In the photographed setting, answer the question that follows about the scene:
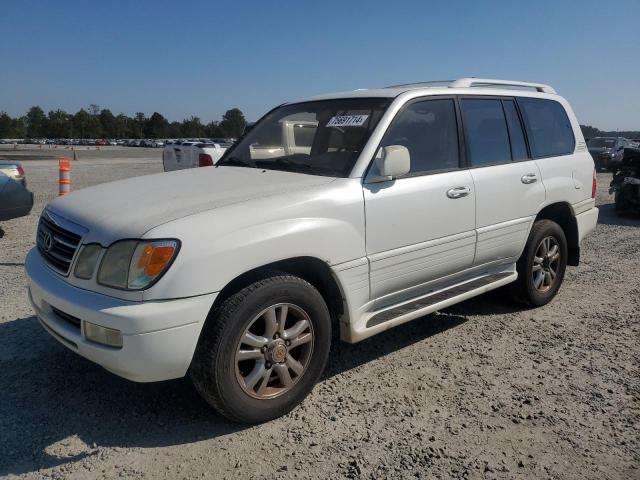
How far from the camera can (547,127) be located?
5059mm

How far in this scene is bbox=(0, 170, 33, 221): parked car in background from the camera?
7.38m

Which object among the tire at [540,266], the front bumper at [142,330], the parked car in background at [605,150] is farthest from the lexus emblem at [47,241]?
the parked car in background at [605,150]

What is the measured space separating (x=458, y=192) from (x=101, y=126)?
130746 mm

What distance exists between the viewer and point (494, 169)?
14.2 ft

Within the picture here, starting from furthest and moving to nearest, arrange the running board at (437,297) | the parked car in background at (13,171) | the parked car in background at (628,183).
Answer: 1. the parked car in background at (628,183)
2. the parked car in background at (13,171)
3. the running board at (437,297)

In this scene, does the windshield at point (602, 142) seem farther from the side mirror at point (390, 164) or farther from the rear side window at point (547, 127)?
the side mirror at point (390, 164)

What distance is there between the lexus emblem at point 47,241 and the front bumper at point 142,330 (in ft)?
1.68

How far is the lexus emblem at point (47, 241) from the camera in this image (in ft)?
10.7

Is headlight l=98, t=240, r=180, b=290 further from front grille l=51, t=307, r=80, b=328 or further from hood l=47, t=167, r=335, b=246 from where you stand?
front grille l=51, t=307, r=80, b=328

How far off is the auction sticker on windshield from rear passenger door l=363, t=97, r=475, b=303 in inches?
8.6

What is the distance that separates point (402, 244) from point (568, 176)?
2341 millimetres

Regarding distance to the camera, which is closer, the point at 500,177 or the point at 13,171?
the point at 500,177

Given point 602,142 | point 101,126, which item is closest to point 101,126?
point 101,126

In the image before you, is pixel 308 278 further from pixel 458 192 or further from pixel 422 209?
pixel 458 192
